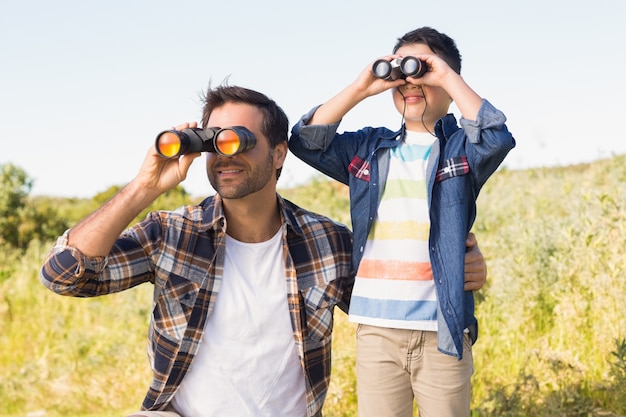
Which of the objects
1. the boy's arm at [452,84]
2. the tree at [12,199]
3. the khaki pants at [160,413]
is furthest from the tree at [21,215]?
the boy's arm at [452,84]

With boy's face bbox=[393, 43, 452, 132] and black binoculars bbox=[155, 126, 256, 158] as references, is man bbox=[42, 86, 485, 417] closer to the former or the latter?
black binoculars bbox=[155, 126, 256, 158]

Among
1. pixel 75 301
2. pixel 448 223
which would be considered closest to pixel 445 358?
pixel 448 223

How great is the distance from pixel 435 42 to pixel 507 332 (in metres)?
2.50

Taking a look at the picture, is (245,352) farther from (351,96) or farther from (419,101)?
(419,101)

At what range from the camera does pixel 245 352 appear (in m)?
2.99

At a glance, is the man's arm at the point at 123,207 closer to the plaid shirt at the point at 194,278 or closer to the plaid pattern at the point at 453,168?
the plaid shirt at the point at 194,278

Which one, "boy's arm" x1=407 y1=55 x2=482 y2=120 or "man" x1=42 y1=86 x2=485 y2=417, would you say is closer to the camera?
"boy's arm" x1=407 y1=55 x2=482 y2=120

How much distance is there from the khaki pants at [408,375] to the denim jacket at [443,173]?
0.30ft

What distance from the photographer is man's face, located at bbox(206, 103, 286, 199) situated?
9.58 ft

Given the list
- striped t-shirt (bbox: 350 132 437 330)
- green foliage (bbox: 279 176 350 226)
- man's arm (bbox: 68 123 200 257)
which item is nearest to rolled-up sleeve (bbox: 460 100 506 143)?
striped t-shirt (bbox: 350 132 437 330)

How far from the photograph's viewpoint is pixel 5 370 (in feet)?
22.5

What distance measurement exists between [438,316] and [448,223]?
0.36m

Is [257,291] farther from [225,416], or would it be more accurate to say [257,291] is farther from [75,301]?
[75,301]

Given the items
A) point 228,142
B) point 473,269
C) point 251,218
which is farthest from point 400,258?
point 228,142
